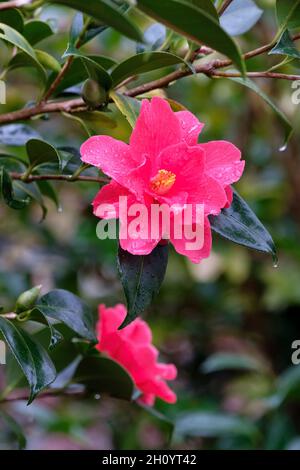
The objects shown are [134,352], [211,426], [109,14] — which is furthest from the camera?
[211,426]

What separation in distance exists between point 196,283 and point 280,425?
488 mm

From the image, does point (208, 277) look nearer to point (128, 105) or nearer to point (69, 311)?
point (69, 311)

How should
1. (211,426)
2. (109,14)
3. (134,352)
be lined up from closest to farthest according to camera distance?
(109,14)
(134,352)
(211,426)

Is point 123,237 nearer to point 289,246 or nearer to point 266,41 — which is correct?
point 289,246

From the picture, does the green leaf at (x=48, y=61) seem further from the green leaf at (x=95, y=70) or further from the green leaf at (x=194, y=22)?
the green leaf at (x=194, y=22)

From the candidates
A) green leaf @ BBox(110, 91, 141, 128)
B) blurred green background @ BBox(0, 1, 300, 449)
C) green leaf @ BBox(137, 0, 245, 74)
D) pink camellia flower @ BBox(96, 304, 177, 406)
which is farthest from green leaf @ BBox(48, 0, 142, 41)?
blurred green background @ BBox(0, 1, 300, 449)

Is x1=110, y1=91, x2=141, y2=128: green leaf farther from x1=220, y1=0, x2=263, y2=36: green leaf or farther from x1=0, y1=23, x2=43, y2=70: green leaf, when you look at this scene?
x1=220, y1=0, x2=263, y2=36: green leaf

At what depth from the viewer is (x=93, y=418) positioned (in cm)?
170

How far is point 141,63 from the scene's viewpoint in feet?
2.49

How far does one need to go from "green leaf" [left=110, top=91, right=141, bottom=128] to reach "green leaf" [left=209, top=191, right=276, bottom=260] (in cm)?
13

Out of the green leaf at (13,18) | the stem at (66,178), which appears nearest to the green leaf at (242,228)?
the stem at (66,178)

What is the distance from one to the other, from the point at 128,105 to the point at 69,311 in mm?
269

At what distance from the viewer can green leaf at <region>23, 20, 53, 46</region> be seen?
0.88 m

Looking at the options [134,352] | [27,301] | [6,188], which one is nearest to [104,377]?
[134,352]
